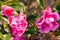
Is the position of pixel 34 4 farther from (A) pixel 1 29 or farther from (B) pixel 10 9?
(A) pixel 1 29

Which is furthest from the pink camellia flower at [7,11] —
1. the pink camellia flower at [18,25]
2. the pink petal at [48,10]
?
the pink petal at [48,10]

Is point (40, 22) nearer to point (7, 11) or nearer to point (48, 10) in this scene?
point (48, 10)

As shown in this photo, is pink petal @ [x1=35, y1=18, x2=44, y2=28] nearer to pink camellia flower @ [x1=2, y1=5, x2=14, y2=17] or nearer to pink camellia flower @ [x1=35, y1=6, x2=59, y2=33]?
pink camellia flower @ [x1=35, y1=6, x2=59, y2=33]

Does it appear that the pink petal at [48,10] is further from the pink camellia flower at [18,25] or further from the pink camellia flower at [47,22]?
the pink camellia flower at [18,25]

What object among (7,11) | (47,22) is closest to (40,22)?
(47,22)

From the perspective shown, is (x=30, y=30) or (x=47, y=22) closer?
(x=47, y=22)
